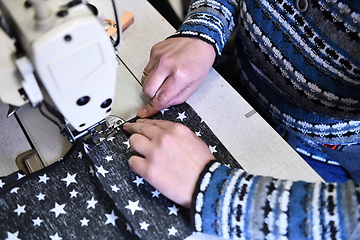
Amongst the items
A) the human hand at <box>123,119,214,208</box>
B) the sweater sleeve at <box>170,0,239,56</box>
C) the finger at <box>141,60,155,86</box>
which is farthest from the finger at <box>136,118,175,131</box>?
the sweater sleeve at <box>170,0,239,56</box>

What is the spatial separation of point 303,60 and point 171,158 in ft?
1.26

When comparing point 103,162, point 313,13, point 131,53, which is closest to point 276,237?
point 103,162

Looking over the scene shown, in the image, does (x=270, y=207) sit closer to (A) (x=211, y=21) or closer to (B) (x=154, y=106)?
(B) (x=154, y=106)

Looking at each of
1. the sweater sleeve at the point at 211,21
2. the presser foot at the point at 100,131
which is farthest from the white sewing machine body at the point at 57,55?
the sweater sleeve at the point at 211,21

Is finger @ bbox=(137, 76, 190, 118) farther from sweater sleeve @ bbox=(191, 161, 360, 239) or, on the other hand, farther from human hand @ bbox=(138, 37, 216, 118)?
sweater sleeve @ bbox=(191, 161, 360, 239)

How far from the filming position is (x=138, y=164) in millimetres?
593

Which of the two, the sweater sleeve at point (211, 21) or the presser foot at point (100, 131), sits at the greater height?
the sweater sleeve at point (211, 21)

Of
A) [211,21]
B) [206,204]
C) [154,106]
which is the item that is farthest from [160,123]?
[211,21]

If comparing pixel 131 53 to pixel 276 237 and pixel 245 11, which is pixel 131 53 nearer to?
pixel 245 11

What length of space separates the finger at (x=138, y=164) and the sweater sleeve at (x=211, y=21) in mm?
333

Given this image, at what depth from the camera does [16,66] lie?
46 centimetres

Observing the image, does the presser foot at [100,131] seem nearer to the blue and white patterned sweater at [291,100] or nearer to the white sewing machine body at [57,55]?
the white sewing machine body at [57,55]

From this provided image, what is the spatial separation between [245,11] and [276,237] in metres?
0.54

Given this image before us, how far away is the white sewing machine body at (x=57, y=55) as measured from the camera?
421 millimetres
